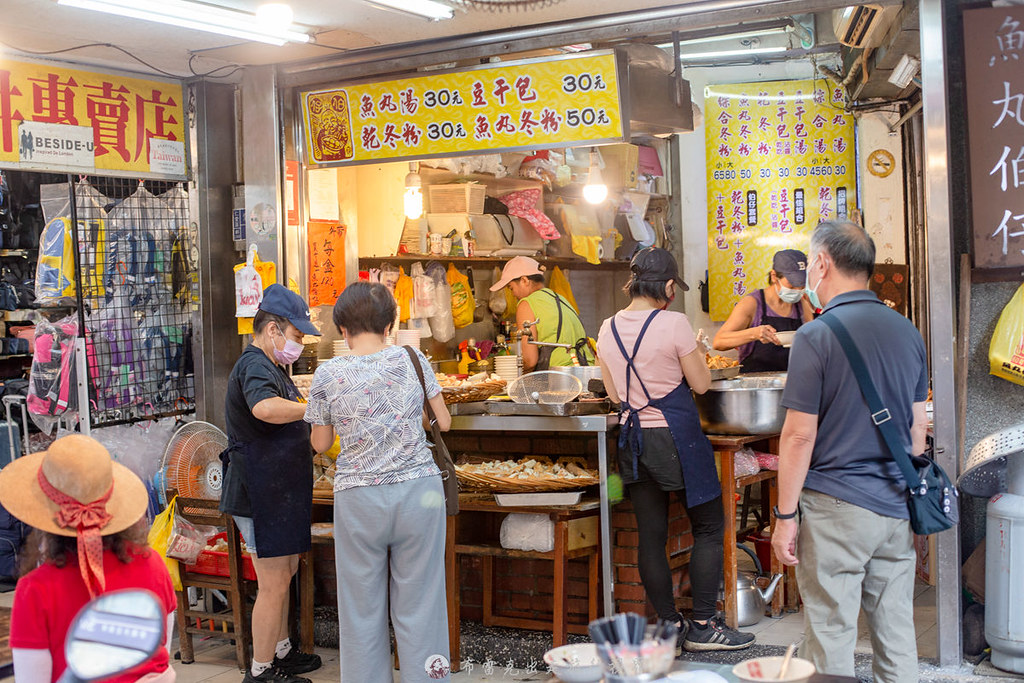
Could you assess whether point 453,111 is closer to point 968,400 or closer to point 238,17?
point 238,17

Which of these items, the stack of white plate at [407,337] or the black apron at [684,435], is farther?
the stack of white plate at [407,337]

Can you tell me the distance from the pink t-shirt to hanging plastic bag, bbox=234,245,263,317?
2.56 metres

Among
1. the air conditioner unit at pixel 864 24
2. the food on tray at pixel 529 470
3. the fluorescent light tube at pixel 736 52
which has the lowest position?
the food on tray at pixel 529 470

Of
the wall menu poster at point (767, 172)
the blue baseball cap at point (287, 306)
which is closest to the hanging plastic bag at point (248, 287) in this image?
the blue baseball cap at point (287, 306)

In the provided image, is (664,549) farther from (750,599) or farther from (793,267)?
(793,267)

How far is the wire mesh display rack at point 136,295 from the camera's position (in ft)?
21.9

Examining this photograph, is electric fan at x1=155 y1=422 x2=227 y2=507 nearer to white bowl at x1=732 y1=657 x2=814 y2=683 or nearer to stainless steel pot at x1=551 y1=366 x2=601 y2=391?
stainless steel pot at x1=551 y1=366 x2=601 y2=391

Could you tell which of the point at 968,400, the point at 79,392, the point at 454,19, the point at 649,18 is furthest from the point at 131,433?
the point at 968,400

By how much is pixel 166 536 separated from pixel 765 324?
3787 mm

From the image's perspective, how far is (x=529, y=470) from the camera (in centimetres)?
574

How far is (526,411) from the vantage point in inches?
221

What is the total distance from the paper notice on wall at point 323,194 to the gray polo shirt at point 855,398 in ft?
14.1

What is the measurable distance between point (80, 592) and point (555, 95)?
13.4 feet

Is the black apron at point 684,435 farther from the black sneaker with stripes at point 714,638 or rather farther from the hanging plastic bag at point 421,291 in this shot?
the hanging plastic bag at point 421,291
